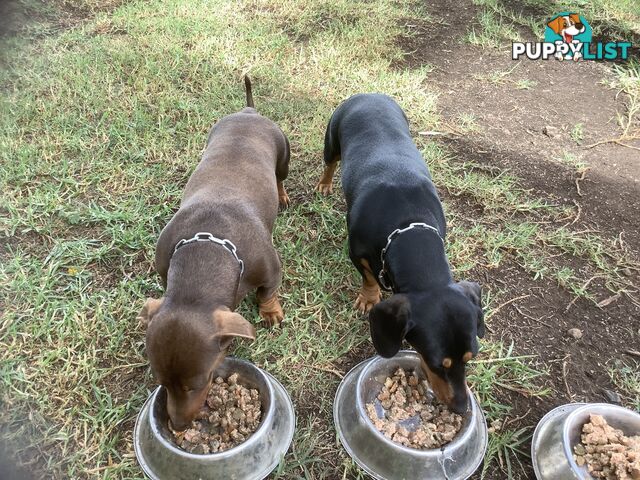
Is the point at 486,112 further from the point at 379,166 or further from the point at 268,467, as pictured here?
the point at 268,467

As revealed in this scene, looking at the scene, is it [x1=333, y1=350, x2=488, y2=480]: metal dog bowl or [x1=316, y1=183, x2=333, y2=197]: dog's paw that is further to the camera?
[x1=316, y1=183, x2=333, y2=197]: dog's paw

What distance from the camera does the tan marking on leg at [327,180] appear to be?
181 inches

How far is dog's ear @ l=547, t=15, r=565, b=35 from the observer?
7375 mm

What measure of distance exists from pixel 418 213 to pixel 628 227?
2551 millimetres

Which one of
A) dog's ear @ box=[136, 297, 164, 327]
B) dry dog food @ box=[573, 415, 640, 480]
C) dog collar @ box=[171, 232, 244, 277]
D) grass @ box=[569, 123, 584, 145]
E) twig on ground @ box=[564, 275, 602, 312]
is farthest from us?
grass @ box=[569, 123, 584, 145]

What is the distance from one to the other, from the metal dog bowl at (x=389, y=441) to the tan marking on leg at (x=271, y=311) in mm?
673

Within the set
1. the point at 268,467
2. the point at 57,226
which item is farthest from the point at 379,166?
the point at 57,226

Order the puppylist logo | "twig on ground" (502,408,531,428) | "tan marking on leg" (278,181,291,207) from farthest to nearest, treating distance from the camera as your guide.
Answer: the puppylist logo, "tan marking on leg" (278,181,291,207), "twig on ground" (502,408,531,428)

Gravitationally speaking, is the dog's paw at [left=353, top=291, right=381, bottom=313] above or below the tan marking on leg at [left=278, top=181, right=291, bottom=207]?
below

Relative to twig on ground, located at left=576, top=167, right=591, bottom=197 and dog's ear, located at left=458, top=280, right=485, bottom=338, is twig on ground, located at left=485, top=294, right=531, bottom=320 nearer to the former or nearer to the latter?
dog's ear, located at left=458, top=280, right=485, bottom=338

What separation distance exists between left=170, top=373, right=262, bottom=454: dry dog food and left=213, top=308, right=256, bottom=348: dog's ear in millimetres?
646

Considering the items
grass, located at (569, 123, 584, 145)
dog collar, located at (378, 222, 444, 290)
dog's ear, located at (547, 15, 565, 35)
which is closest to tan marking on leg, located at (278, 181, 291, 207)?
dog collar, located at (378, 222, 444, 290)

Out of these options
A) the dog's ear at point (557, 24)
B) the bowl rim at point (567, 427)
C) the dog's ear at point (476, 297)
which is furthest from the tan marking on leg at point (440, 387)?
the dog's ear at point (557, 24)

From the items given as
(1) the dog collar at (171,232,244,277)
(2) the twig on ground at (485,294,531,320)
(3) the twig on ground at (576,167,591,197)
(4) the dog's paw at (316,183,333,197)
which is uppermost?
(1) the dog collar at (171,232,244,277)
